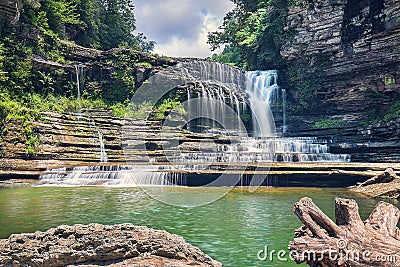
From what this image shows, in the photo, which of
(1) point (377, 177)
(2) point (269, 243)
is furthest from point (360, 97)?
(2) point (269, 243)

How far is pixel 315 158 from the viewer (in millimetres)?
15211

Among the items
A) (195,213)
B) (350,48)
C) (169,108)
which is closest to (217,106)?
(169,108)

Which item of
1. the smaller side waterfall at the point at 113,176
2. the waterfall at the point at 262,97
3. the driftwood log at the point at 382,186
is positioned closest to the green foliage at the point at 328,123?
the waterfall at the point at 262,97

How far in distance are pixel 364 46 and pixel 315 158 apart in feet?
32.6

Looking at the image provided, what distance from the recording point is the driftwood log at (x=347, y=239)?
2439mm

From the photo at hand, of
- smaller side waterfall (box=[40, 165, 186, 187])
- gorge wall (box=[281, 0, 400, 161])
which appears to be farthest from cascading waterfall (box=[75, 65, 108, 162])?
gorge wall (box=[281, 0, 400, 161])

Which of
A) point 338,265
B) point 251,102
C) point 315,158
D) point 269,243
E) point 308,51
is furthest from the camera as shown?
point 251,102

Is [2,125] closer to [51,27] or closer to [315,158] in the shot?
[51,27]

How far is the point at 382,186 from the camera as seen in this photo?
10.1m

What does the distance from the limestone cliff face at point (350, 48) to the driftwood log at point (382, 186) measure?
11278mm

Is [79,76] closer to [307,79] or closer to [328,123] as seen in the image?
[307,79]

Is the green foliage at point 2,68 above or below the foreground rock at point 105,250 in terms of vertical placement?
above

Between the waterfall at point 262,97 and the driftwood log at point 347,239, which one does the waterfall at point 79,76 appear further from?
the driftwood log at point 347,239

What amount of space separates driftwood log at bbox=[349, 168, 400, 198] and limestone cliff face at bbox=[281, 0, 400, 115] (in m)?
11.3
